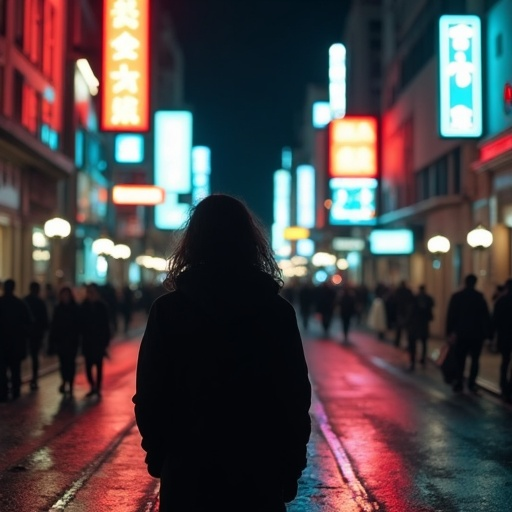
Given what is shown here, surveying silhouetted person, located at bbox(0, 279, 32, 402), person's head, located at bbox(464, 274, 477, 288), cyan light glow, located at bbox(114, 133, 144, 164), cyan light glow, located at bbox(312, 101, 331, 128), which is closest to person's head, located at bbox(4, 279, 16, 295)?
silhouetted person, located at bbox(0, 279, 32, 402)

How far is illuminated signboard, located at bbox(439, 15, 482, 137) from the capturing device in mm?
26453

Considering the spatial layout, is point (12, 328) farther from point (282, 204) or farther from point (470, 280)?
point (282, 204)

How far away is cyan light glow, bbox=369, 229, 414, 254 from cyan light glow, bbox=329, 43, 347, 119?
2764 cm

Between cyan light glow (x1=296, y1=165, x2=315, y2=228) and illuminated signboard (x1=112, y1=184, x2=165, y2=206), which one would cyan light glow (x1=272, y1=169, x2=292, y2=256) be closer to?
cyan light glow (x1=296, y1=165, x2=315, y2=228)

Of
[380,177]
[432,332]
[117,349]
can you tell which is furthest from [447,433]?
[380,177]

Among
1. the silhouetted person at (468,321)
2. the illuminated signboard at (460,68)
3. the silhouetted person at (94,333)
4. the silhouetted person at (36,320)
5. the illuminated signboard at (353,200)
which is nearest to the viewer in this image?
the silhouetted person at (468,321)

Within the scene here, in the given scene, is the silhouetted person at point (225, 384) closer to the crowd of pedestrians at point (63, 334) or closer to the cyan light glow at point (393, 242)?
the crowd of pedestrians at point (63, 334)

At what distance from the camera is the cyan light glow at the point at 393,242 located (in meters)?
38.0

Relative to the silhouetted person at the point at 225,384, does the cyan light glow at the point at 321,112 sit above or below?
above

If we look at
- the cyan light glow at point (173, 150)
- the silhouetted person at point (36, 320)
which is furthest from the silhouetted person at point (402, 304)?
the cyan light glow at point (173, 150)

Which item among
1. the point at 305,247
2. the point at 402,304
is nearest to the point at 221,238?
the point at 402,304

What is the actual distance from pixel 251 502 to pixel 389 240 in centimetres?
3513

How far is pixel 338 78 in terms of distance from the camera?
6588cm

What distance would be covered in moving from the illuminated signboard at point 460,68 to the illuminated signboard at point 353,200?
20.9 metres
